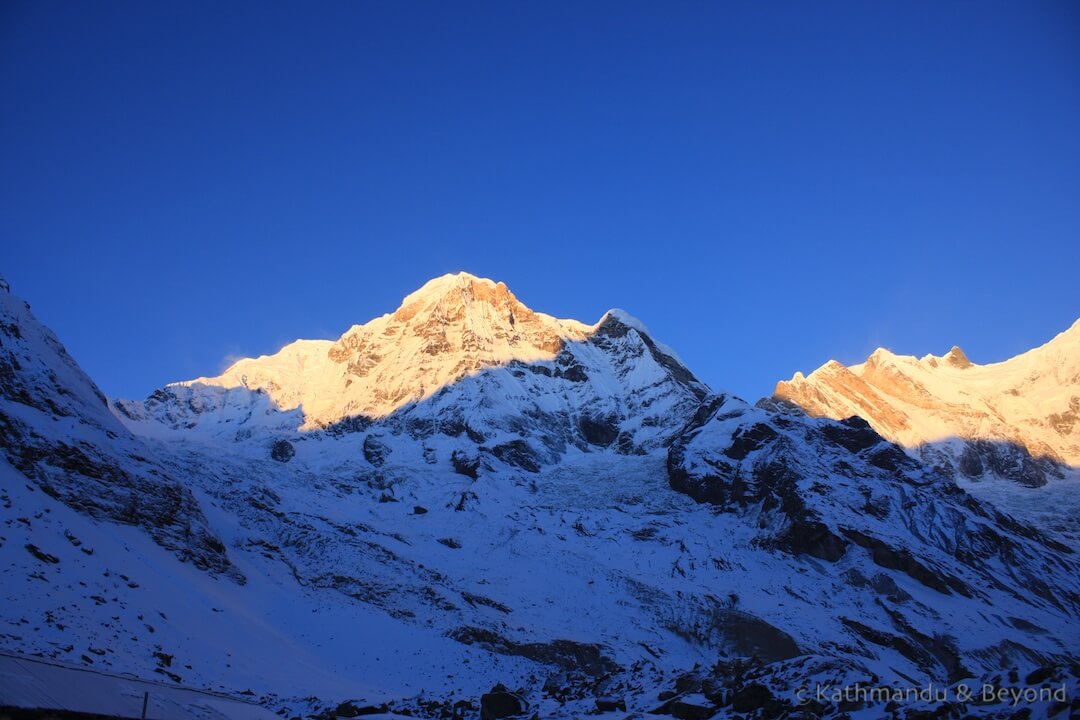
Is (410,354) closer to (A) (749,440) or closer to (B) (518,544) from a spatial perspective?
(A) (749,440)

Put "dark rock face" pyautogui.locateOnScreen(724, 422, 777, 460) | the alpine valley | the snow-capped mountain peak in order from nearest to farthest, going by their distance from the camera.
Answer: the alpine valley
"dark rock face" pyautogui.locateOnScreen(724, 422, 777, 460)
the snow-capped mountain peak

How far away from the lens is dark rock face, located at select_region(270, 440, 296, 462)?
119m

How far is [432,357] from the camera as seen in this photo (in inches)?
6102

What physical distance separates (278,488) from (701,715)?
7835 cm

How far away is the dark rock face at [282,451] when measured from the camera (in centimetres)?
11894

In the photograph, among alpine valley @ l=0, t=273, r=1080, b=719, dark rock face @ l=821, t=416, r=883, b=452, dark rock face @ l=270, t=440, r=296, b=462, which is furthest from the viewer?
dark rock face @ l=270, t=440, r=296, b=462

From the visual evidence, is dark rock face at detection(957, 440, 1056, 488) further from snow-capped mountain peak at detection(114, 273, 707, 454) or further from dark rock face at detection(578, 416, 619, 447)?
dark rock face at detection(578, 416, 619, 447)

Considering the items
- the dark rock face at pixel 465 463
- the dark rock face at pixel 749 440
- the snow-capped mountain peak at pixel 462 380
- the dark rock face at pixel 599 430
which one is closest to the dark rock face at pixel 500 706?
the dark rock face at pixel 465 463

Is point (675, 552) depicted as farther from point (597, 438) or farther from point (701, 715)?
point (701, 715)

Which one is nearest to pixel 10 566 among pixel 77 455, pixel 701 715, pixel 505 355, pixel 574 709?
pixel 77 455

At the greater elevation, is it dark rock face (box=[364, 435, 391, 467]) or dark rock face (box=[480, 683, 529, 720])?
dark rock face (box=[364, 435, 391, 467])

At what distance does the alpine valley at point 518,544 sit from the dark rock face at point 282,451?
48 cm

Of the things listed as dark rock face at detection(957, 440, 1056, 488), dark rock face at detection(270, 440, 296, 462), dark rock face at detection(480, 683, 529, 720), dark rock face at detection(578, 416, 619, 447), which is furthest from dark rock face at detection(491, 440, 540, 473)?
dark rock face at detection(957, 440, 1056, 488)

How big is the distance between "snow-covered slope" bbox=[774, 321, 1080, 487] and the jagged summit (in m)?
43.7
